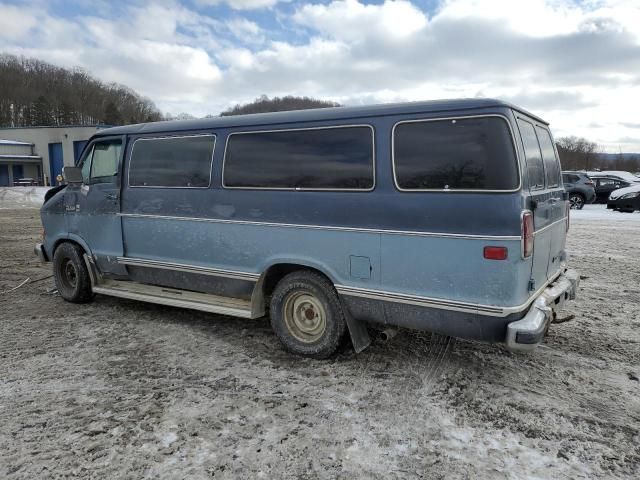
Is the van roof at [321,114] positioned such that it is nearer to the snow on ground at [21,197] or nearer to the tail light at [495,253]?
the tail light at [495,253]

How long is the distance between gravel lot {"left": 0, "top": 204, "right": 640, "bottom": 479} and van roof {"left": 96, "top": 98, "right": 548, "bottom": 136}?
7.28 feet

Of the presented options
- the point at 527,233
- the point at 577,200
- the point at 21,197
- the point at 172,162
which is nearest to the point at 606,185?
the point at 577,200

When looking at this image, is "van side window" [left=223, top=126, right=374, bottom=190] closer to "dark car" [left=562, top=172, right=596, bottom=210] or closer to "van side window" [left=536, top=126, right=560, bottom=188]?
"van side window" [left=536, top=126, right=560, bottom=188]

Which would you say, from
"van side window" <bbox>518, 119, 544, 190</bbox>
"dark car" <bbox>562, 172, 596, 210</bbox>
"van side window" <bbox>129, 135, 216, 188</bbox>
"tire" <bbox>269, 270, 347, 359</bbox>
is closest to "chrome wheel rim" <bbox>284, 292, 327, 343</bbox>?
"tire" <bbox>269, 270, 347, 359</bbox>

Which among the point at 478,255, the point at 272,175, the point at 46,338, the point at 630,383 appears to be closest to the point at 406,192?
the point at 478,255

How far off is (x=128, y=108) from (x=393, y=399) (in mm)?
100130

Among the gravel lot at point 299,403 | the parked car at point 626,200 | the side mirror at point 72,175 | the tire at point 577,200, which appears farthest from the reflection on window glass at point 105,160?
the parked car at point 626,200

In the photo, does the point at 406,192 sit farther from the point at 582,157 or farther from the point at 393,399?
the point at 582,157

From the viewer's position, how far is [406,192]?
3848 millimetres

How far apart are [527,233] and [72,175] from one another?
529 centimetres

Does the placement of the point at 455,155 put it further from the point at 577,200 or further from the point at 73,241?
the point at 577,200

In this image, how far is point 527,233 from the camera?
351 centimetres

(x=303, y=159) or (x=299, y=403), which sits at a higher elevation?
(x=303, y=159)

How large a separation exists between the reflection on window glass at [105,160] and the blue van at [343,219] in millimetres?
25
